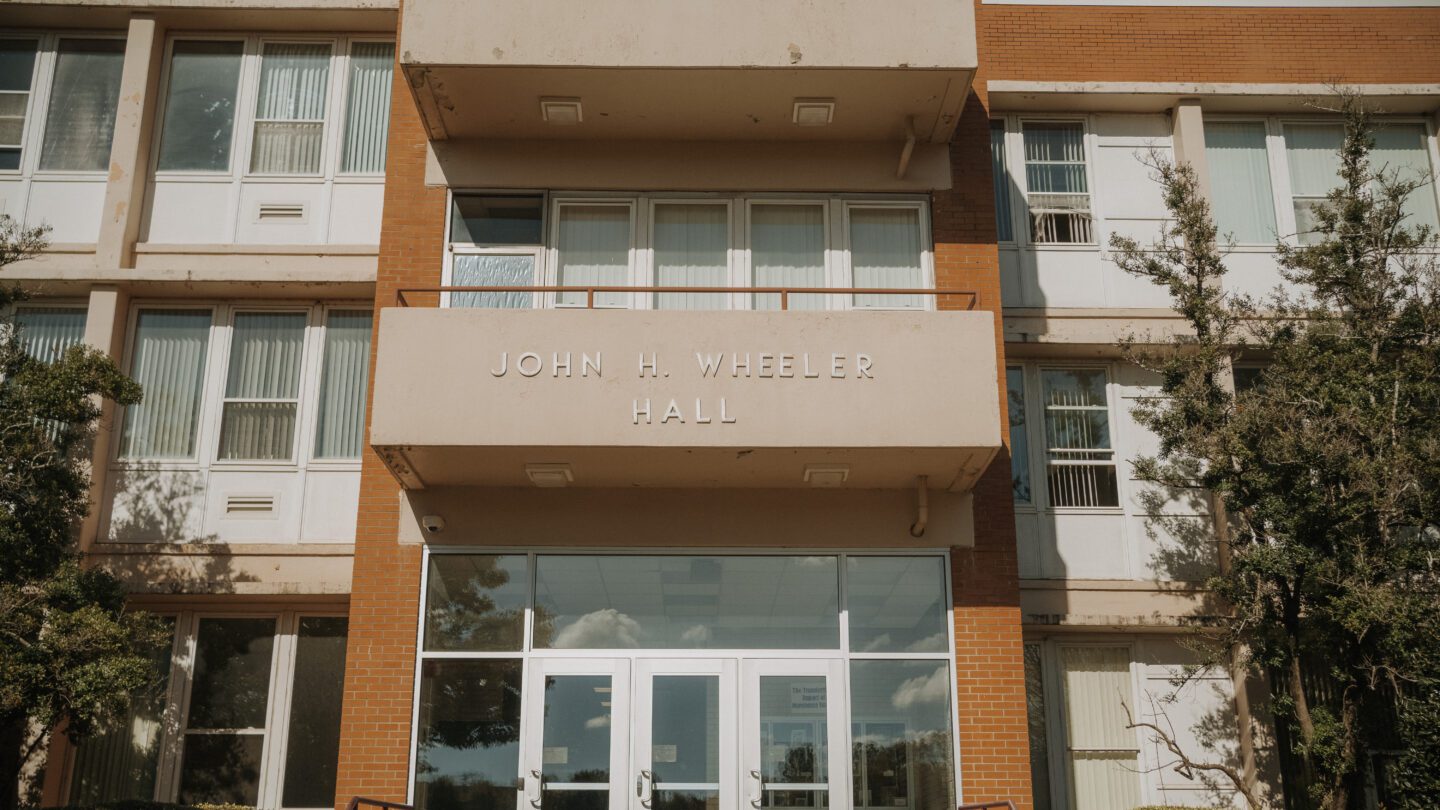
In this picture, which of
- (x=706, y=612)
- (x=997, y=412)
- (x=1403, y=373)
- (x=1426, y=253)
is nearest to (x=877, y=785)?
(x=706, y=612)

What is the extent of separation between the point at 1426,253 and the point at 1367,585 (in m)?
5.54

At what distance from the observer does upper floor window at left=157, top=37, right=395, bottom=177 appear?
15.3 m

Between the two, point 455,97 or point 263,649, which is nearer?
point 455,97

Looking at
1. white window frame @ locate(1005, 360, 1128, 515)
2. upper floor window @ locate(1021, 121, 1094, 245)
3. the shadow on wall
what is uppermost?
upper floor window @ locate(1021, 121, 1094, 245)

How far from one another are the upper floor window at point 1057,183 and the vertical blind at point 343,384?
8.72 metres

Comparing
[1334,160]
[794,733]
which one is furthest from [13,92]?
[1334,160]

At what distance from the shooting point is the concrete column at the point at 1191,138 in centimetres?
1562

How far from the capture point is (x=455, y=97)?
12.8m

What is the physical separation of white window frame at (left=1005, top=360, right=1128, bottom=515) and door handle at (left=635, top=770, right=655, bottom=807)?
5.70 meters

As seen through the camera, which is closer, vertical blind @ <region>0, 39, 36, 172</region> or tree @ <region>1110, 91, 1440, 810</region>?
tree @ <region>1110, 91, 1440, 810</region>

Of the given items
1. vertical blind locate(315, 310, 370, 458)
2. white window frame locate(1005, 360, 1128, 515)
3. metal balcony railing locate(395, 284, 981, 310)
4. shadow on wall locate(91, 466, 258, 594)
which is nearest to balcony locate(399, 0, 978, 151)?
metal balcony railing locate(395, 284, 981, 310)

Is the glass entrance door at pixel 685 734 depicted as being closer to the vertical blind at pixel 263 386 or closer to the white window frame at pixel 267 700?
the white window frame at pixel 267 700

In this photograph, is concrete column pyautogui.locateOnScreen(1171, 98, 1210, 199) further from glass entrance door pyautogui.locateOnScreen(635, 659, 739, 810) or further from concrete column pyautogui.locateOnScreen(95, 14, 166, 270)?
concrete column pyautogui.locateOnScreen(95, 14, 166, 270)

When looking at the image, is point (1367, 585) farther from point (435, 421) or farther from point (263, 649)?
point (263, 649)
